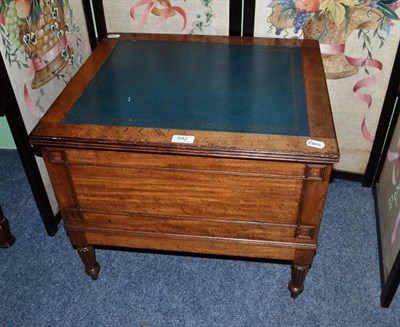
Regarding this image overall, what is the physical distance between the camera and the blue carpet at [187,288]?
181cm

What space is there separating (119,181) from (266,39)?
2.95ft

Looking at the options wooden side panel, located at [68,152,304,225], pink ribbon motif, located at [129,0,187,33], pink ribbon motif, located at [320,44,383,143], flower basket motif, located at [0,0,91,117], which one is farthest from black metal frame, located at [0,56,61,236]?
pink ribbon motif, located at [320,44,383,143]

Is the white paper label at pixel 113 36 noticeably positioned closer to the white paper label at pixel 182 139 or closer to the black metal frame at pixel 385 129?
the white paper label at pixel 182 139

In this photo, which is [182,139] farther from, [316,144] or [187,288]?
[187,288]

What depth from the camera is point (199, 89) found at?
5.48 ft

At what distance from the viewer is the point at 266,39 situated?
6.47ft

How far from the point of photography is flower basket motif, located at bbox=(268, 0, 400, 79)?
1.87 metres

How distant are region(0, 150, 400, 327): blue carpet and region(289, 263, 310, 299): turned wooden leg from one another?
0.06 meters

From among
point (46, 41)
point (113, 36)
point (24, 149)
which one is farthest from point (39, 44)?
point (24, 149)

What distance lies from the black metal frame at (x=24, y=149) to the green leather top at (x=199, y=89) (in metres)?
0.31

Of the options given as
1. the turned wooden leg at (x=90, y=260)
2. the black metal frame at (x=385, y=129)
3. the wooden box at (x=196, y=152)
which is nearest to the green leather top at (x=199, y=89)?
the wooden box at (x=196, y=152)

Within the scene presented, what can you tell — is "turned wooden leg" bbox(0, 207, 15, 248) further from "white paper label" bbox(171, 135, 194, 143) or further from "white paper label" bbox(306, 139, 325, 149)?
"white paper label" bbox(306, 139, 325, 149)

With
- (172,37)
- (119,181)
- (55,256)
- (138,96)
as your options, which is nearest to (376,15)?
(172,37)

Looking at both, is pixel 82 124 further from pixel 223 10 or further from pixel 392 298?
pixel 392 298
